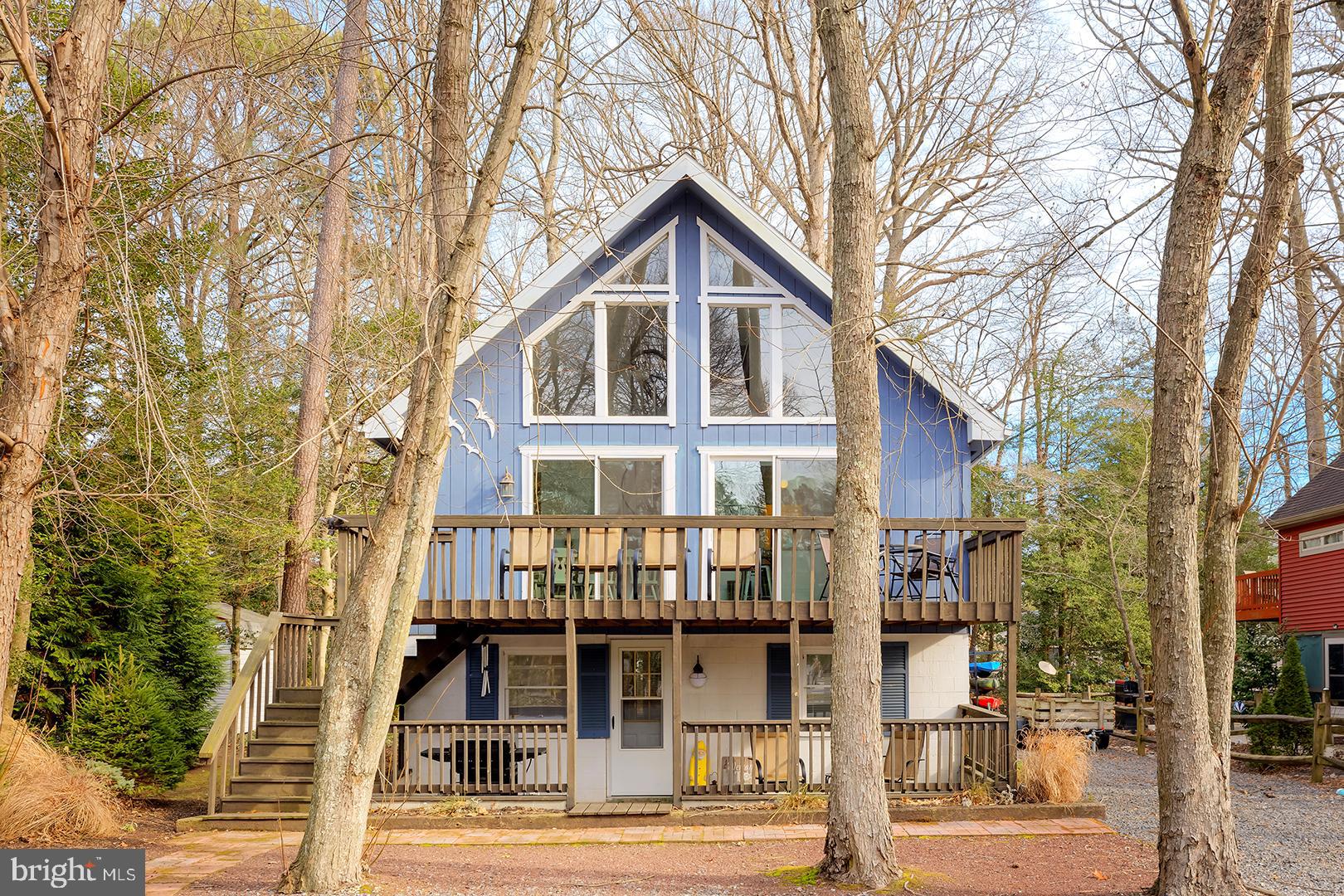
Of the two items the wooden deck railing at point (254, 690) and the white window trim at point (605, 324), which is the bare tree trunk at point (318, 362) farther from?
the white window trim at point (605, 324)

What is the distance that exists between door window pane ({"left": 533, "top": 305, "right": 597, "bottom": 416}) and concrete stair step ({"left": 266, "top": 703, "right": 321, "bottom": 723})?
15.0 ft

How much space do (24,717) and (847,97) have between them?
981 centimetres

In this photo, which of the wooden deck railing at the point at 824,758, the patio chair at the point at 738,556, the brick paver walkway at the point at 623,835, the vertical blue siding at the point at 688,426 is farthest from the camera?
the vertical blue siding at the point at 688,426

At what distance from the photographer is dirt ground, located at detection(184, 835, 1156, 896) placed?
25.6ft

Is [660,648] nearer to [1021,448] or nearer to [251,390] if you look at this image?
[251,390]

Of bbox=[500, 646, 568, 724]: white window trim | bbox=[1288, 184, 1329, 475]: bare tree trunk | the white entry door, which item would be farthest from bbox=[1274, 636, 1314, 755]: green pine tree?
bbox=[500, 646, 568, 724]: white window trim

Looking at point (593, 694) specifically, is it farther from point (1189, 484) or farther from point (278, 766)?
point (1189, 484)

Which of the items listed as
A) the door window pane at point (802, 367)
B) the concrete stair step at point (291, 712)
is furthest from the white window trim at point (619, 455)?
the concrete stair step at point (291, 712)

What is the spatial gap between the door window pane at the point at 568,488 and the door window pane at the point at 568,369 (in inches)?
28.8

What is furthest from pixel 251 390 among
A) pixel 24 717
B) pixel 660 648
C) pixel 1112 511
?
pixel 1112 511

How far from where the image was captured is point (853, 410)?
26.9 feet

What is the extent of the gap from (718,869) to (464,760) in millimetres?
3568

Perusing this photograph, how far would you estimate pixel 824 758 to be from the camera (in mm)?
11492

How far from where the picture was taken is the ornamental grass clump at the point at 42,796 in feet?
28.8
